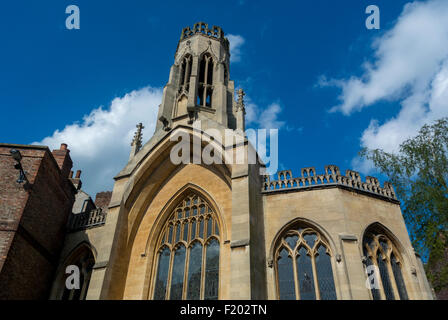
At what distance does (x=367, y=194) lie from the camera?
42.4 ft

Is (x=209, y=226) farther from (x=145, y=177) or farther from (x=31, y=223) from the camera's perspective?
(x=31, y=223)

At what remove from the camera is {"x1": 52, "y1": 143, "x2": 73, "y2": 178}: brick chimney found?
1636 cm

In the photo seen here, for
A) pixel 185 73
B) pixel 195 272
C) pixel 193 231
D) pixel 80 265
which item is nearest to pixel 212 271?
pixel 195 272

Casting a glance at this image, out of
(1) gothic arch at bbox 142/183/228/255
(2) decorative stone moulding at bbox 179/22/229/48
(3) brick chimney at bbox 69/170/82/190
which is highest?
(2) decorative stone moulding at bbox 179/22/229/48

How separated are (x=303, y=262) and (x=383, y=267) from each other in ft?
8.95

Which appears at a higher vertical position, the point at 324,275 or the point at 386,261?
the point at 386,261

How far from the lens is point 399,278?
1188cm

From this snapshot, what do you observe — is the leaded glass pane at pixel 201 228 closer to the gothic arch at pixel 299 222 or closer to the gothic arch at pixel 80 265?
the gothic arch at pixel 299 222

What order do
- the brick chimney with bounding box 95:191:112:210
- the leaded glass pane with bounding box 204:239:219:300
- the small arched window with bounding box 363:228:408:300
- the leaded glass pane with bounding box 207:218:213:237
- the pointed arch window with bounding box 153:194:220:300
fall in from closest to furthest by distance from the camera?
1. the small arched window with bounding box 363:228:408:300
2. the leaded glass pane with bounding box 204:239:219:300
3. the pointed arch window with bounding box 153:194:220:300
4. the leaded glass pane with bounding box 207:218:213:237
5. the brick chimney with bounding box 95:191:112:210

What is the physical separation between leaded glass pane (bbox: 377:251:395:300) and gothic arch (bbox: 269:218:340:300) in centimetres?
179

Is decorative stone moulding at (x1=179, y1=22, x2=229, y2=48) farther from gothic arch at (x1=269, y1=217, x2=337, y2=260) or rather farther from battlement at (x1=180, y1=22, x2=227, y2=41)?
gothic arch at (x1=269, y1=217, x2=337, y2=260)

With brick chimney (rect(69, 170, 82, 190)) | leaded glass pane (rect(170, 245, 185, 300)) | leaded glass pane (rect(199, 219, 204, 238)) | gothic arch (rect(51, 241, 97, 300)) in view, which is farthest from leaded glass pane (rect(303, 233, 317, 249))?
brick chimney (rect(69, 170, 82, 190))

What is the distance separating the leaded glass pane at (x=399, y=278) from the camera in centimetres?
1155

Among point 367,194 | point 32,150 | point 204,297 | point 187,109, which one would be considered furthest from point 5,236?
point 367,194
